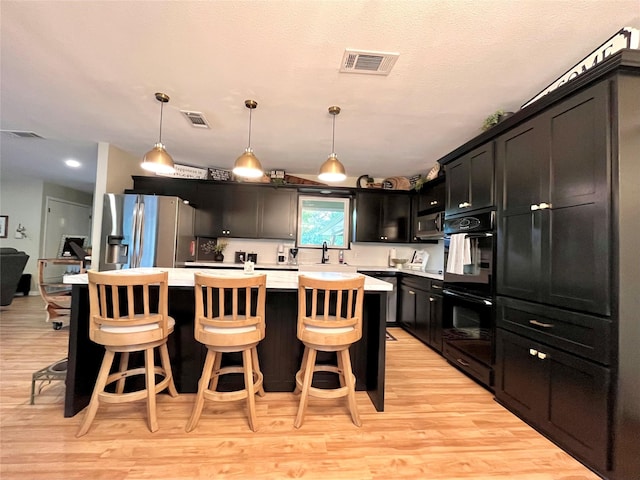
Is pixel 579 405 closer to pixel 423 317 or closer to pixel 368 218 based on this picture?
pixel 423 317

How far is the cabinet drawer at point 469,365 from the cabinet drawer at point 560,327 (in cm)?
49

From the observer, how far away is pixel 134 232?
3518 millimetres

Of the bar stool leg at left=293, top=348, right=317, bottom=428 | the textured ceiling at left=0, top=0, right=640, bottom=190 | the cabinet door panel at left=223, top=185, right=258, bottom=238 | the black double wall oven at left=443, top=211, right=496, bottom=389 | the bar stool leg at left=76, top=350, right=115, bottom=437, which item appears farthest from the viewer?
the cabinet door panel at left=223, top=185, right=258, bottom=238

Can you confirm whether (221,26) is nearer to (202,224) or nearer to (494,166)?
(494,166)

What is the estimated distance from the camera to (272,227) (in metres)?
4.59

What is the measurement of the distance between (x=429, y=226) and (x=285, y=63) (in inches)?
121

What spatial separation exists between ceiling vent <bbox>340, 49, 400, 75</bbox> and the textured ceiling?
6cm

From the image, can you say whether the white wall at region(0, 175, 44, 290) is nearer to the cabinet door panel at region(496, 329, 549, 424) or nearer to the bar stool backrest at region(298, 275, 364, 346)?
the bar stool backrest at region(298, 275, 364, 346)

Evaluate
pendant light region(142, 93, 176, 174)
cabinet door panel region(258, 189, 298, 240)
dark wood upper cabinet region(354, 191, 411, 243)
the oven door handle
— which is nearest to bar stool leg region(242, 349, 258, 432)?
pendant light region(142, 93, 176, 174)

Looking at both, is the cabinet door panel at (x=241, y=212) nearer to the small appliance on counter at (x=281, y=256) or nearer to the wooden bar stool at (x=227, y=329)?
the small appliance on counter at (x=281, y=256)

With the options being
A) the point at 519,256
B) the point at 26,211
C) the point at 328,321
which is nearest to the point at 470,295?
the point at 519,256

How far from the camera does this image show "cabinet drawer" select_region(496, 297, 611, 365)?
1.47 metres

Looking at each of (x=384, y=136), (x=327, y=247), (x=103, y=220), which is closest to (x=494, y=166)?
(x=384, y=136)

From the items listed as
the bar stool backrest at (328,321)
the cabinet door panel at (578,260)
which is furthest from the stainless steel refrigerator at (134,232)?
the cabinet door panel at (578,260)
